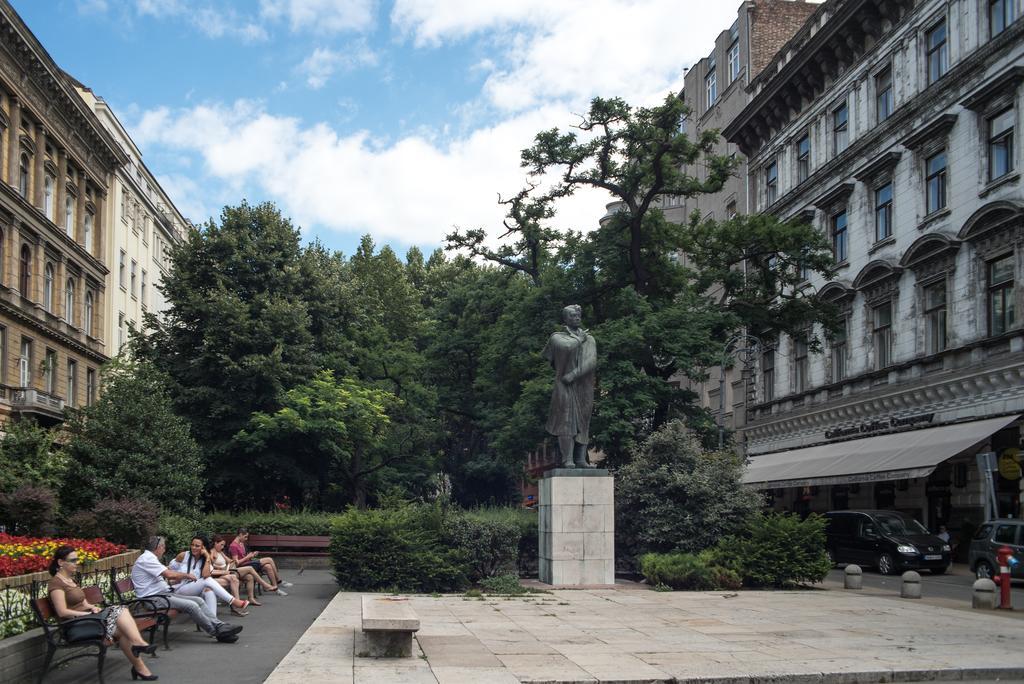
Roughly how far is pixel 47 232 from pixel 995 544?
4027cm

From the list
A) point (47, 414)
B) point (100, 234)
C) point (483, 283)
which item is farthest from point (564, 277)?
point (100, 234)

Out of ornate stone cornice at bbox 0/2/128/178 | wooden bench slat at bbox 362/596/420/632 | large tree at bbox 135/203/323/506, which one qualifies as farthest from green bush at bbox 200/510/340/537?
ornate stone cornice at bbox 0/2/128/178

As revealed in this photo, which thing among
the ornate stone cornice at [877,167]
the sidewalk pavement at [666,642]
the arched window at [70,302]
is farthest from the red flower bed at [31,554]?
the arched window at [70,302]

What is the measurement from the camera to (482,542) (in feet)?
65.2

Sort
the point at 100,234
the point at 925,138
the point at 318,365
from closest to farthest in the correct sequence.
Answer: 1. the point at 925,138
2. the point at 318,365
3. the point at 100,234

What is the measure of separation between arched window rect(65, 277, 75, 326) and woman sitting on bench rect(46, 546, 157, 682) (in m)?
44.3

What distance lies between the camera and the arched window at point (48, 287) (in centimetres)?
4797

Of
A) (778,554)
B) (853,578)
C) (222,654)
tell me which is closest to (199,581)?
(222,654)

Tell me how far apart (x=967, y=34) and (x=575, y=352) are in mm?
18314

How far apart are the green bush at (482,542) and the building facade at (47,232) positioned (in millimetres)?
28515

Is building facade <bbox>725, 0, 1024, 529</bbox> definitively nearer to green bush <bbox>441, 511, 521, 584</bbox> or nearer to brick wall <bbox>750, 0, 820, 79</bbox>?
brick wall <bbox>750, 0, 820, 79</bbox>

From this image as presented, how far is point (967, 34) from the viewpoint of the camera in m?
30.7

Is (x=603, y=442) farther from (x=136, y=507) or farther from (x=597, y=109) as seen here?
(x=136, y=507)

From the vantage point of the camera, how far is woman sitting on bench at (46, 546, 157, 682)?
10.0 m
